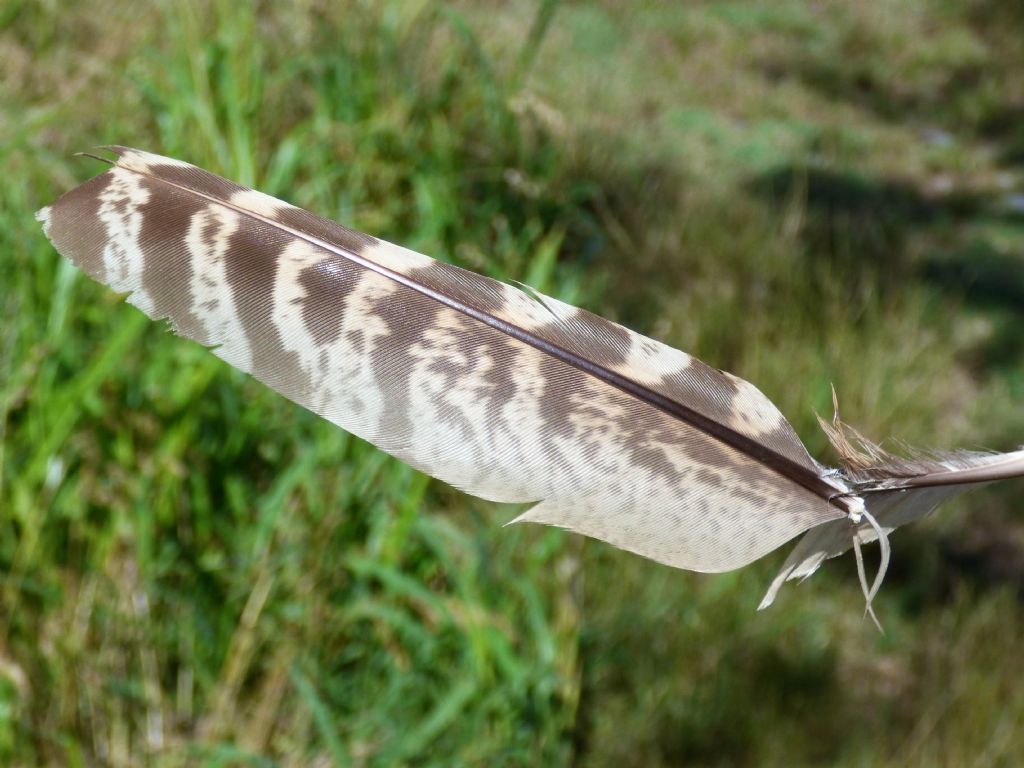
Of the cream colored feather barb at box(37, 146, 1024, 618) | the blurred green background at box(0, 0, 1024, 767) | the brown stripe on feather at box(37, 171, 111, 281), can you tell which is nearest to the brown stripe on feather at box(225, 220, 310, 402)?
the cream colored feather barb at box(37, 146, 1024, 618)

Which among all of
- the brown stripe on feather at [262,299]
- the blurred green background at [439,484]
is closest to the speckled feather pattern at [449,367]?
the brown stripe on feather at [262,299]

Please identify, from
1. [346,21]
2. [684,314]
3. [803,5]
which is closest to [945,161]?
[803,5]

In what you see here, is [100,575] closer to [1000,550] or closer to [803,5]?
[1000,550]

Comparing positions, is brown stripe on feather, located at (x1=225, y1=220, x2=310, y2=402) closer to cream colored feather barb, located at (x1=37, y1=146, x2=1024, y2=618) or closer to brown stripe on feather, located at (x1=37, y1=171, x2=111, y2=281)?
cream colored feather barb, located at (x1=37, y1=146, x2=1024, y2=618)

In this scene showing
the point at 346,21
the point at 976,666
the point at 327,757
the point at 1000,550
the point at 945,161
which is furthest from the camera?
the point at 945,161

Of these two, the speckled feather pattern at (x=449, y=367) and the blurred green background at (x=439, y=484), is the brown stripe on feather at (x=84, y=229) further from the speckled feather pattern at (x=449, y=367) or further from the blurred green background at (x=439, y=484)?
the blurred green background at (x=439, y=484)

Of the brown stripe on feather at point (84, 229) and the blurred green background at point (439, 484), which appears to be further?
the blurred green background at point (439, 484)

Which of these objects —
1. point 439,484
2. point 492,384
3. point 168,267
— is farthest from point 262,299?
point 439,484

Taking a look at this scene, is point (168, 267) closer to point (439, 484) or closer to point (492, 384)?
point (492, 384)
